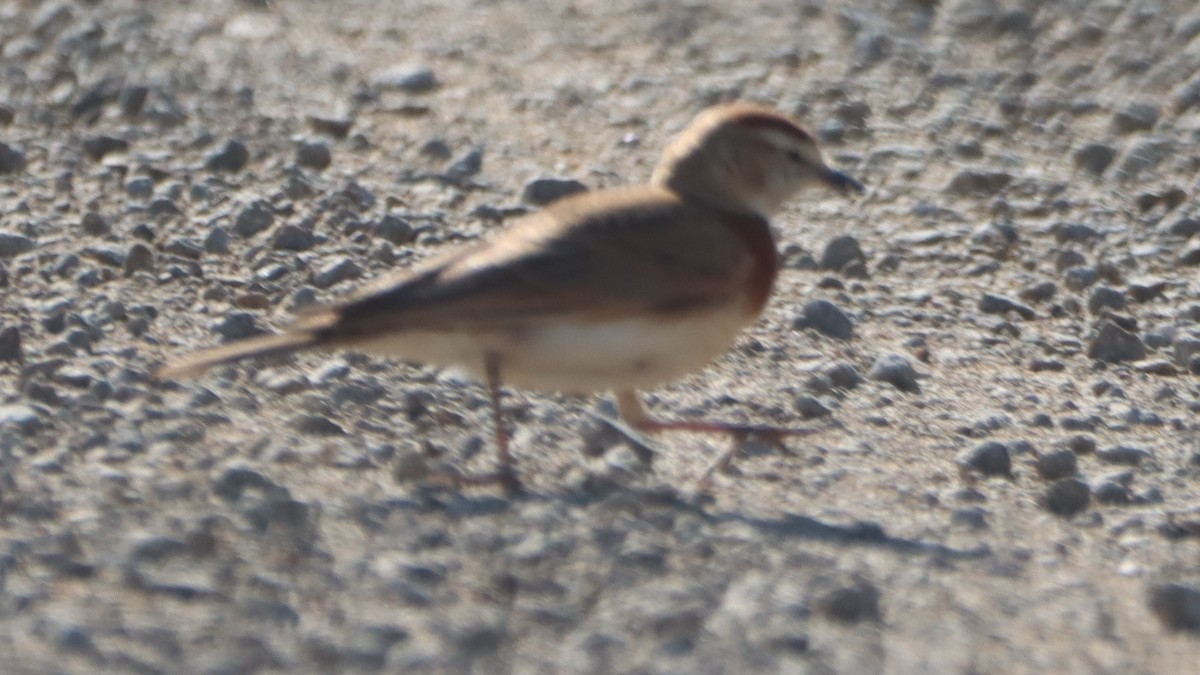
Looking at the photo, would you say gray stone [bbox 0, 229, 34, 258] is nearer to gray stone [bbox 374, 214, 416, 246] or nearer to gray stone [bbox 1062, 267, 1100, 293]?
gray stone [bbox 374, 214, 416, 246]

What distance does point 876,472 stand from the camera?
687 centimetres

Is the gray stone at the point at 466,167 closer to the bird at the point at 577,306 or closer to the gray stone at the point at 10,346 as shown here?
the bird at the point at 577,306

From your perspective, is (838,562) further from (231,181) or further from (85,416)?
(231,181)

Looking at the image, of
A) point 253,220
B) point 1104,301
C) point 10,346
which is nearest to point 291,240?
point 253,220

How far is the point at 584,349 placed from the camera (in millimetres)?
6551

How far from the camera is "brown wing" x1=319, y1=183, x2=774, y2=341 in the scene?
624 centimetres

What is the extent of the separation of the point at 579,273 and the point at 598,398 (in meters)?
1.10

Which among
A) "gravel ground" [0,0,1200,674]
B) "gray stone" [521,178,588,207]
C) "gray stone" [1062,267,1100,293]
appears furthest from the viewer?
"gray stone" [521,178,588,207]

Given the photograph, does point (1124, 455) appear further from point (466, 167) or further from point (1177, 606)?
point (466, 167)

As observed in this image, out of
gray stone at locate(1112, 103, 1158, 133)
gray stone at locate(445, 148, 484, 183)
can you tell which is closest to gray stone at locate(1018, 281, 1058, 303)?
gray stone at locate(1112, 103, 1158, 133)

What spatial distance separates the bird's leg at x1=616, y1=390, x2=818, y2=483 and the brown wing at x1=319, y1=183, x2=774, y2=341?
1.49ft

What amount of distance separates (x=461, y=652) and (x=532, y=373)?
156 centimetres

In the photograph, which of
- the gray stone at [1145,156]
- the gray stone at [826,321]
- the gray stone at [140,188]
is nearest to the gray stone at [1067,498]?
the gray stone at [826,321]

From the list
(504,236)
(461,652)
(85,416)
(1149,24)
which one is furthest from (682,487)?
(1149,24)
